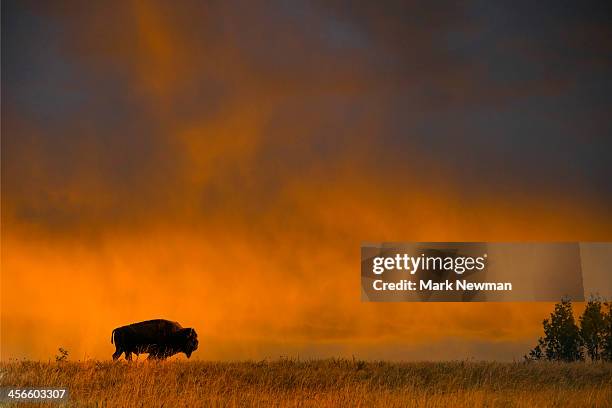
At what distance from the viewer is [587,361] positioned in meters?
32.8

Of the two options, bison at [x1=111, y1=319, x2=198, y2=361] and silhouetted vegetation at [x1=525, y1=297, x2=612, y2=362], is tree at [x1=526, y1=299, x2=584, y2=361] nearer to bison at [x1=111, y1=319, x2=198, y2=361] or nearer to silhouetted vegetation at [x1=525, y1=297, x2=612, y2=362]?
silhouetted vegetation at [x1=525, y1=297, x2=612, y2=362]

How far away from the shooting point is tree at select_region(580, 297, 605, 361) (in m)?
49.9

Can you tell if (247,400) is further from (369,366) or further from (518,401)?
(369,366)

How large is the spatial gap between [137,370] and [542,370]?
541 inches

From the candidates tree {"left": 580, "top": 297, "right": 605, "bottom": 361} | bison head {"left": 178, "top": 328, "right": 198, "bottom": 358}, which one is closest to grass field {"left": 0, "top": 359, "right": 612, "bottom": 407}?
bison head {"left": 178, "top": 328, "right": 198, "bottom": 358}

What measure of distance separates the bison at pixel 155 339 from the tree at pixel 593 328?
1024 inches

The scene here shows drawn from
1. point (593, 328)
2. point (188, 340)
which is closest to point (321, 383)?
point (188, 340)

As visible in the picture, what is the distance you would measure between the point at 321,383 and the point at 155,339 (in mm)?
14083

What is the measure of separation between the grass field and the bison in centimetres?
778

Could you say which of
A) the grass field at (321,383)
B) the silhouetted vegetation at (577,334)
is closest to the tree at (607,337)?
the silhouetted vegetation at (577,334)

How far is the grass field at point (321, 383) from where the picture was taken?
66.7ft

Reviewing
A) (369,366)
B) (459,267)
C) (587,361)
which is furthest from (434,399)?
(587,361)

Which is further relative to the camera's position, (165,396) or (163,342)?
(163,342)

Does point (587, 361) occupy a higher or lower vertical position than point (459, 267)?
lower
